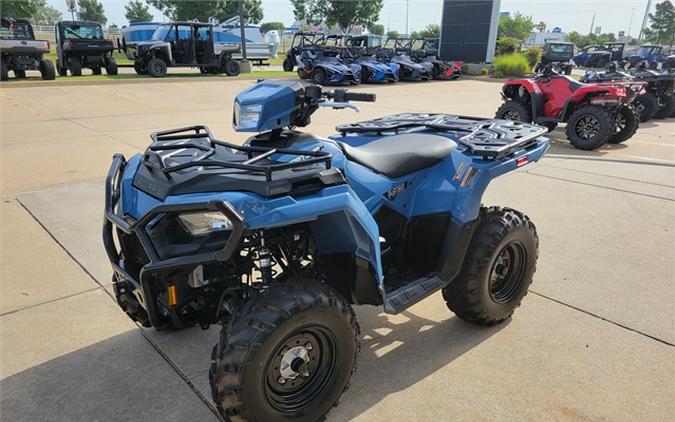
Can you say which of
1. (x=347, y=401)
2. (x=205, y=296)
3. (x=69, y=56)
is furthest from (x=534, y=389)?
(x=69, y=56)

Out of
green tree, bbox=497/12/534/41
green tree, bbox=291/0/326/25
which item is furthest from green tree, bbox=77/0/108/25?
green tree, bbox=497/12/534/41

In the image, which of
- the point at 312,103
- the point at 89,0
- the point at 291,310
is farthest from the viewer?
the point at 89,0

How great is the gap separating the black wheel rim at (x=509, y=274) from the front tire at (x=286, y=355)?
127cm

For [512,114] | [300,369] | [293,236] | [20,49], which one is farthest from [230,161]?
[20,49]

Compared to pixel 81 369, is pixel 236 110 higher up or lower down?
higher up

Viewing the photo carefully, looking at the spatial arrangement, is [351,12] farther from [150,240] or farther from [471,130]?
[150,240]

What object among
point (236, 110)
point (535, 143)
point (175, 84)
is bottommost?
point (175, 84)

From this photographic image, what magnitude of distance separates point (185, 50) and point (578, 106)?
17257 mm

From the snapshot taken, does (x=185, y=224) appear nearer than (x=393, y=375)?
Yes

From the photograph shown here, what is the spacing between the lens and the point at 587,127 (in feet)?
28.2

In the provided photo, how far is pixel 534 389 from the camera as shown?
253 centimetres

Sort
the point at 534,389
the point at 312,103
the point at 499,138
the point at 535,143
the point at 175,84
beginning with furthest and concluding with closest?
the point at 175,84, the point at 535,143, the point at 499,138, the point at 534,389, the point at 312,103

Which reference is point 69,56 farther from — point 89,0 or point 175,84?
point 89,0

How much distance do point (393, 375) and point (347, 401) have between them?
0.33 m
